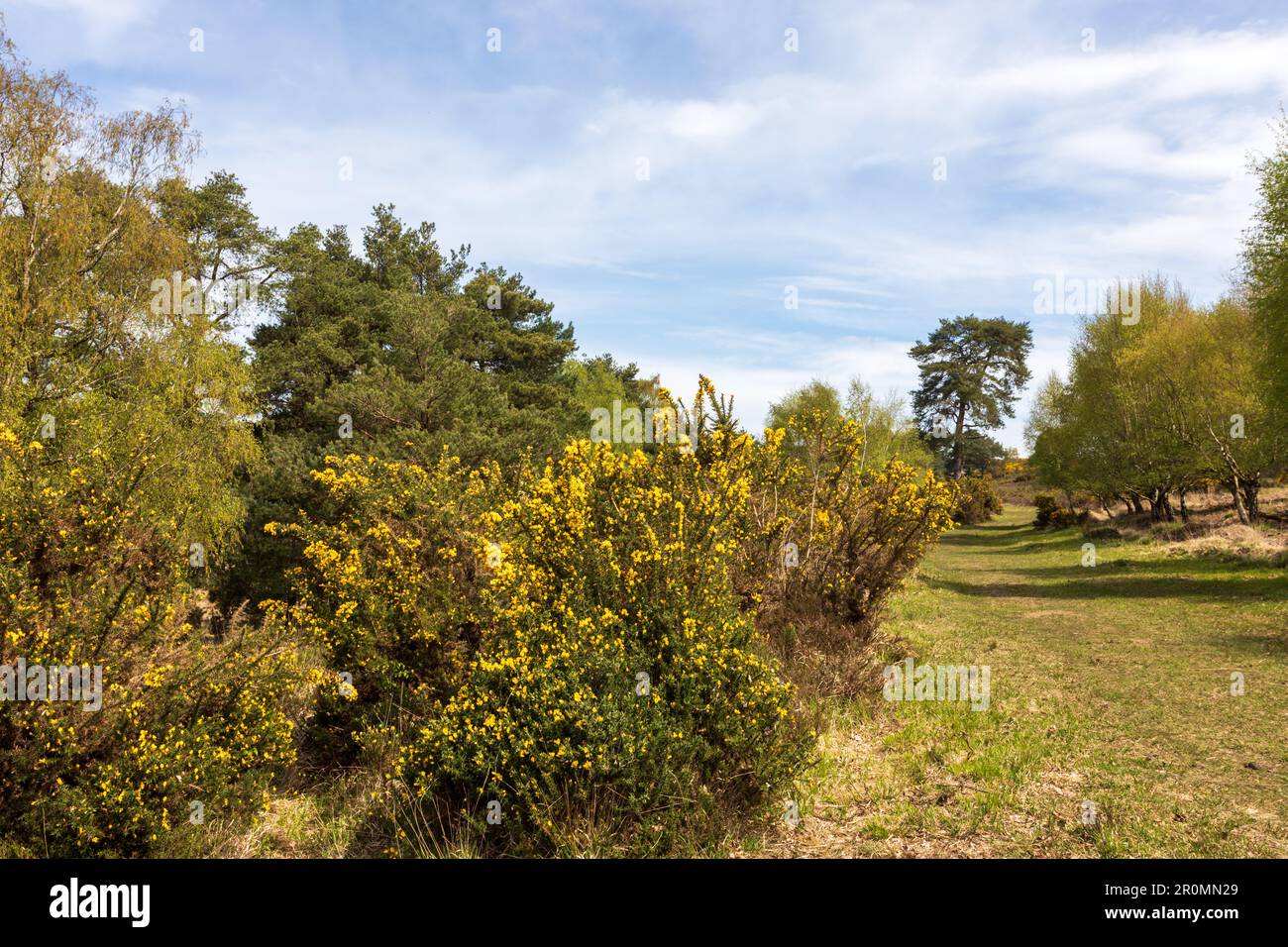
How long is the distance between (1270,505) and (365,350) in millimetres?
37048

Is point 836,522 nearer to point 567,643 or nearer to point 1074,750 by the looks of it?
point 1074,750

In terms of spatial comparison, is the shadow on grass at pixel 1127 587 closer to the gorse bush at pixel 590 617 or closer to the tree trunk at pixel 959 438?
the gorse bush at pixel 590 617

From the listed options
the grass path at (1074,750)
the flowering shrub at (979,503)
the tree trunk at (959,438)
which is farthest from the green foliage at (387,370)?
the tree trunk at (959,438)

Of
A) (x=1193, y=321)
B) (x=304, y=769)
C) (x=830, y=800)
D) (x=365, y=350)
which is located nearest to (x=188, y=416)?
(x=365, y=350)

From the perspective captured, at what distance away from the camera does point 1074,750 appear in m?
6.77

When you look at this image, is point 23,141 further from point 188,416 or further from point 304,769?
point 304,769

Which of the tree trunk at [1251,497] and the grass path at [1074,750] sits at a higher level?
the tree trunk at [1251,497]

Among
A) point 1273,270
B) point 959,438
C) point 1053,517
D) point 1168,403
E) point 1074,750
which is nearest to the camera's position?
point 1074,750

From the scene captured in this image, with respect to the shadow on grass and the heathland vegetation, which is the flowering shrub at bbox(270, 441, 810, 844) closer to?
the heathland vegetation

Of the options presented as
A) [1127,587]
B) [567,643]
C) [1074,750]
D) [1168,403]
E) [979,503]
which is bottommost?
[1127,587]

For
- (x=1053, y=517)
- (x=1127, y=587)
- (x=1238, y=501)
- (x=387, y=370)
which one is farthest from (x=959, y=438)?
(x=387, y=370)

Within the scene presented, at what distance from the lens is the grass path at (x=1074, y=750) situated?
5016mm

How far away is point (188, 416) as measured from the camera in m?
19.4

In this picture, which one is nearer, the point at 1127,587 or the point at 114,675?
the point at 114,675
